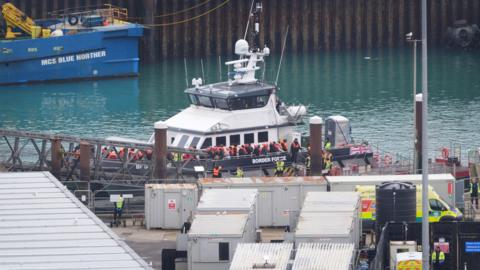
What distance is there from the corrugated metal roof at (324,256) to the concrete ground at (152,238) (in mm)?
5109

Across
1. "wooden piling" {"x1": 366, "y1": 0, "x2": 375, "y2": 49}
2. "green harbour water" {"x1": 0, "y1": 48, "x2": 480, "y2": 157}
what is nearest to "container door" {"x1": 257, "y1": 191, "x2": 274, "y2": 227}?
"green harbour water" {"x1": 0, "y1": 48, "x2": 480, "y2": 157}

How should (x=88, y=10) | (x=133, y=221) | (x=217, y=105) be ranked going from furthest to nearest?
(x=88, y=10), (x=217, y=105), (x=133, y=221)

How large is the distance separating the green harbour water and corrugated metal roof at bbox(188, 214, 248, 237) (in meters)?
21.4

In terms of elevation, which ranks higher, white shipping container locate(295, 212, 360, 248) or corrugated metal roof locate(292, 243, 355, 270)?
white shipping container locate(295, 212, 360, 248)

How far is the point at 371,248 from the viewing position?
41344 millimetres

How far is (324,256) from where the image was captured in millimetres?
37594

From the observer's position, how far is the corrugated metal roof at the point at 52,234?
105ft

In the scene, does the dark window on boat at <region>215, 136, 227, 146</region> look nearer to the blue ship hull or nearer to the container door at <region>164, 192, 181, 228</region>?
the container door at <region>164, 192, 181, 228</region>

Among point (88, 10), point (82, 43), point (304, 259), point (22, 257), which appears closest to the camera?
point (22, 257)

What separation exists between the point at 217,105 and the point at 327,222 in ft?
40.9

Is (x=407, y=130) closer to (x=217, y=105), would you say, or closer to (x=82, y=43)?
(x=217, y=105)

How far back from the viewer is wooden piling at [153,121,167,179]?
160ft

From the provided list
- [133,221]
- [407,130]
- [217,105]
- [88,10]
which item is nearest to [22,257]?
[133,221]

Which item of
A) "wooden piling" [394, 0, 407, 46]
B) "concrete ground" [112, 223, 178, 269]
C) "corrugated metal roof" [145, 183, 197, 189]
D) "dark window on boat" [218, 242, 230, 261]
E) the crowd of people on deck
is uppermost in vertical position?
"wooden piling" [394, 0, 407, 46]
